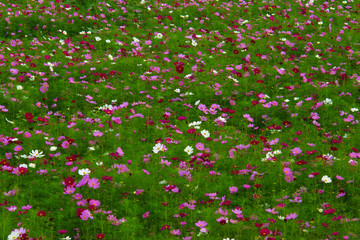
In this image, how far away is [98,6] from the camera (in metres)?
13.4

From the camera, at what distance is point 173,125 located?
7.53m

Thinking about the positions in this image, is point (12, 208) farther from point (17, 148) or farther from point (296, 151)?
point (296, 151)

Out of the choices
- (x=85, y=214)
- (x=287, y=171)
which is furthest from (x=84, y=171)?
(x=287, y=171)

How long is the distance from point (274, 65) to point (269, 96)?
67.3 inches

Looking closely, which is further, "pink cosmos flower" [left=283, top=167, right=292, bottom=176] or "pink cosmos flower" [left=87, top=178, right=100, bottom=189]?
"pink cosmos flower" [left=283, top=167, right=292, bottom=176]

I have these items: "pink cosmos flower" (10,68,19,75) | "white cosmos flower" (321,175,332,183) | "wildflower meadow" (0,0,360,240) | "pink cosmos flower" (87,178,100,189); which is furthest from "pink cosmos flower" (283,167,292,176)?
"pink cosmos flower" (10,68,19,75)

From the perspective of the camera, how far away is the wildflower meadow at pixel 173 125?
5.00 meters

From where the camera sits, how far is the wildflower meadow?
500cm

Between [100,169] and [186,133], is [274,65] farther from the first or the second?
[100,169]

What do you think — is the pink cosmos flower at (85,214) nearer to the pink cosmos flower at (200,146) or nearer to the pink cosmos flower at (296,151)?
the pink cosmos flower at (200,146)

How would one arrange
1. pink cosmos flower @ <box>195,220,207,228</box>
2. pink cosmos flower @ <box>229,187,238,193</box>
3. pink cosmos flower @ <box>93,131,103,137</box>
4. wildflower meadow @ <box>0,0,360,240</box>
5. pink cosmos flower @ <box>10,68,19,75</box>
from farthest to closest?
pink cosmos flower @ <box>10,68,19,75</box> < pink cosmos flower @ <box>93,131,103,137</box> < pink cosmos flower @ <box>229,187,238,193</box> < wildflower meadow @ <box>0,0,360,240</box> < pink cosmos flower @ <box>195,220,207,228</box>

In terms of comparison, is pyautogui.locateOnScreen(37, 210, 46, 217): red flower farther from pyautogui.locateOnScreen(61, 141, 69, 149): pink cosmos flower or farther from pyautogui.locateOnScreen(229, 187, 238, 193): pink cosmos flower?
pyautogui.locateOnScreen(229, 187, 238, 193): pink cosmos flower

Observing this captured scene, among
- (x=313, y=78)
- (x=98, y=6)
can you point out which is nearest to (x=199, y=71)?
(x=313, y=78)

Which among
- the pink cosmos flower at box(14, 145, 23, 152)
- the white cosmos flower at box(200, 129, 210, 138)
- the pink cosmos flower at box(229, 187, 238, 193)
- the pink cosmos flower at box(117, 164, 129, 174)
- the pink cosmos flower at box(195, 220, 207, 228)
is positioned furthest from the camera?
the white cosmos flower at box(200, 129, 210, 138)
